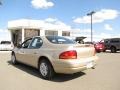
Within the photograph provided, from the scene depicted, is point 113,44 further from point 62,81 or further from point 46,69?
Result: point 62,81

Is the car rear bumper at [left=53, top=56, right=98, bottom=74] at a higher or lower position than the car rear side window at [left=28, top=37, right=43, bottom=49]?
lower

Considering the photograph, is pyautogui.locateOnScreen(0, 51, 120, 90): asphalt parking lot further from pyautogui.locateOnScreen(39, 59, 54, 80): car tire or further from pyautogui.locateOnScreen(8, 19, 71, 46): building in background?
pyautogui.locateOnScreen(8, 19, 71, 46): building in background

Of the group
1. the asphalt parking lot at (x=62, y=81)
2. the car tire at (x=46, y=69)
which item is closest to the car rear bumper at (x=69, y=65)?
the car tire at (x=46, y=69)

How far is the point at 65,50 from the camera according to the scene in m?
7.76

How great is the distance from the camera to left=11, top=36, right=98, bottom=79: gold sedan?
773 cm

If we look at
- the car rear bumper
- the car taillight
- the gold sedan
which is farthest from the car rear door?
the car taillight

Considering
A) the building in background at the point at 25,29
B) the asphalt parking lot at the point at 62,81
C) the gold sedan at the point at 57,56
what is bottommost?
the asphalt parking lot at the point at 62,81

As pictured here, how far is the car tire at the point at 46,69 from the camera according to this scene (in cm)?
817

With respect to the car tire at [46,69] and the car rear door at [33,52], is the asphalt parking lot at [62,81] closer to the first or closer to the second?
the car tire at [46,69]

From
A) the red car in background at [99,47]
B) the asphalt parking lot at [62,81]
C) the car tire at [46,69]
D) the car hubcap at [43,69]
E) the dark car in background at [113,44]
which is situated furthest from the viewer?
the dark car in background at [113,44]

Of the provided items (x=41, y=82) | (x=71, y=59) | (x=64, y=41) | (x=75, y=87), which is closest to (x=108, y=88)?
(x=75, y=87)

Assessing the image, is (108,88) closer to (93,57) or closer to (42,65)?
(93,57)

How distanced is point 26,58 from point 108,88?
13.9 ft

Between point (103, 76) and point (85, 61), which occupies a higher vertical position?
point (85, 61)
